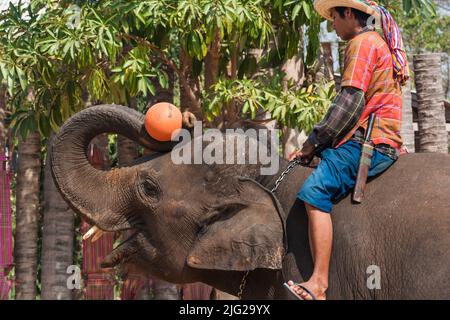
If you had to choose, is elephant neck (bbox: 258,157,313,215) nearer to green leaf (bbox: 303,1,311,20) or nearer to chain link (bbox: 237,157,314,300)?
chain link (bbox: 237,157,314,300)

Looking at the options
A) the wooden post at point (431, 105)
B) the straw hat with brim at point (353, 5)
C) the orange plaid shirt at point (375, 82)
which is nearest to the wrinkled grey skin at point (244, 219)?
the orange plaid shirt at point (375, 82)

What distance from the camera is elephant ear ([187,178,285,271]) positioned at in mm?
4504

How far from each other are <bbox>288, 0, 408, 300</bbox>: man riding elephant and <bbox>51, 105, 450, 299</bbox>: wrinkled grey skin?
0.10 metres

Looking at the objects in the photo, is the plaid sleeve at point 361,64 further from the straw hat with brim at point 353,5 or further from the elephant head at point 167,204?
the elephant head at point 167,204

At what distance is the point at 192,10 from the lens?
7.81 meters

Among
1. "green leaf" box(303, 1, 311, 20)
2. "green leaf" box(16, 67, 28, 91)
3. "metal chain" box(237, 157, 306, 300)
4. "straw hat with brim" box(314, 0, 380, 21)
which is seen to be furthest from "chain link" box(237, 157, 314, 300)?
"green leaf" box(16, 67, 28, 91)

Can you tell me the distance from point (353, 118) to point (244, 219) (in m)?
0.68

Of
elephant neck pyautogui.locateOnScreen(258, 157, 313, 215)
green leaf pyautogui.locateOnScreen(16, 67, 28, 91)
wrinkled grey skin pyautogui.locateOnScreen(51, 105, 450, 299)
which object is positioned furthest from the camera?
green leaf pyautogui.locateOnScreen(16, 67, 28, 91)

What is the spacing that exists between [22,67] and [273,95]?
7.02ft

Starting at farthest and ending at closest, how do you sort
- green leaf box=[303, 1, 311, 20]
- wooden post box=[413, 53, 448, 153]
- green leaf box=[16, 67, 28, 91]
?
wooden post box=[413, 53, 448, 153] < green leaf box=[16, 67, 28, 91] < green leaf box=[303, 1, 311, 20]

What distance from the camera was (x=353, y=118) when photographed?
4527mm

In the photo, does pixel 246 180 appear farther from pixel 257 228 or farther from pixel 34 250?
pixel 34 250

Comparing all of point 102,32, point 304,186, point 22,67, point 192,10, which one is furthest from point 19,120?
point 304,186

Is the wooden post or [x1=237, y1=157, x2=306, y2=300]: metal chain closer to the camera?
[x1=237, y1=157, x2=306, y2=300]: metal chain
